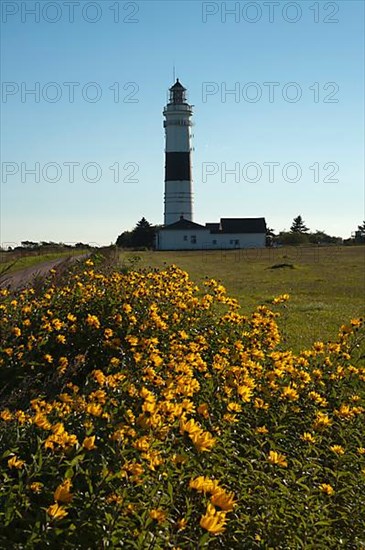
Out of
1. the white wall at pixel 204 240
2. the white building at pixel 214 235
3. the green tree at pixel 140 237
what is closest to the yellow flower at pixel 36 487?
the white building at pixel 214 235

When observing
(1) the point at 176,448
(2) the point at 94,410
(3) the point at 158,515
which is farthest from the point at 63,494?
(1) the point at 176,448

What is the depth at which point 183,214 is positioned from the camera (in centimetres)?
6956

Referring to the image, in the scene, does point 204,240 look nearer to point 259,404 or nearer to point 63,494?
point 259,404

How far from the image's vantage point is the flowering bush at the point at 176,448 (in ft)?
8.66

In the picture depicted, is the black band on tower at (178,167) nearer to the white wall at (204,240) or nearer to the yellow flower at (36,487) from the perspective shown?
the white wall at (204,240)

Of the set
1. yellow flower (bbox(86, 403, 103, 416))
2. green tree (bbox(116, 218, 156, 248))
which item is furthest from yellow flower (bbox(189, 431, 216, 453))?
green tree (bbox(116, 218, 156, 248))

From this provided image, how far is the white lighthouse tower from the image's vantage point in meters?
65.6

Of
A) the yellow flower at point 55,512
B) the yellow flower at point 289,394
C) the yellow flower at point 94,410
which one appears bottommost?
the yellow flower at point 55,512

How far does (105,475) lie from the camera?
2.69m

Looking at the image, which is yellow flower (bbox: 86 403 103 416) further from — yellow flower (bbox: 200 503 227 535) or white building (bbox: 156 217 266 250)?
white building (bbox: 156 217 266 250)

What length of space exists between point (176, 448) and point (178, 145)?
6402cm

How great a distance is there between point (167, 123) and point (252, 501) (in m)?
65.0

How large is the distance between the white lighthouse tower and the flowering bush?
60705mm

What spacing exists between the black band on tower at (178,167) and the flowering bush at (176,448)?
60530 millimetres
